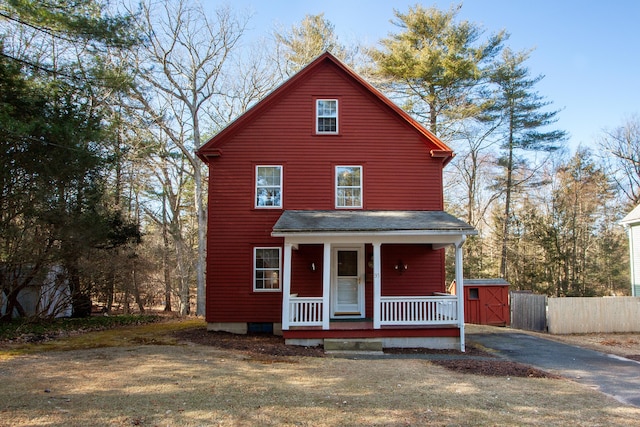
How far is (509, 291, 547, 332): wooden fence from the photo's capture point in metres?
17.1

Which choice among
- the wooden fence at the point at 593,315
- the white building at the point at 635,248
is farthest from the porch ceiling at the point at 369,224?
the white building at the point at 635,248

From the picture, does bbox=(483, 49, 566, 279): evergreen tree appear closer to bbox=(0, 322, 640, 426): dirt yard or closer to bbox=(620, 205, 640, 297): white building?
bbox=(620, 205, 640, 297): white building

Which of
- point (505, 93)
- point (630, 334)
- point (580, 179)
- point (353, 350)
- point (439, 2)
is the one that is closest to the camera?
point (353, 350)

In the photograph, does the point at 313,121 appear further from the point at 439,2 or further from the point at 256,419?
the point at 439,2

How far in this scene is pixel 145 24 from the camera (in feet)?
63.4

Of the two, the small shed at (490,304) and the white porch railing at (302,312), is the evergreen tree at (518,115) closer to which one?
the small shed at (490,304)

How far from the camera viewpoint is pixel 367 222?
12.1 meters

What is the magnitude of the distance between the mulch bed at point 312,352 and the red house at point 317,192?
941mm

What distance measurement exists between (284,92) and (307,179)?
287 centimetres

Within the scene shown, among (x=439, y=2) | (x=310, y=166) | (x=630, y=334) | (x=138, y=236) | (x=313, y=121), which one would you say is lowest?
(x=630, y=334)

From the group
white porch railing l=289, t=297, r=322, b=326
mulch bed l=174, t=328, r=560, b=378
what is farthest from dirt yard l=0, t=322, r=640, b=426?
white porch railing l=289, t=297, r=322, b=326

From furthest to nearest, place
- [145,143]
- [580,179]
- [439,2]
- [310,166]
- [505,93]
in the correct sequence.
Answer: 1. [580,179]
2. [505,93]
3. [439,2]
4. [145,143]
5. [310,166]

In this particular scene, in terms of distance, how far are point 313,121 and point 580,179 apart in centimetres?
2371

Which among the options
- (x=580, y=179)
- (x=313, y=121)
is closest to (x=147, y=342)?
(x=313, y=121)
